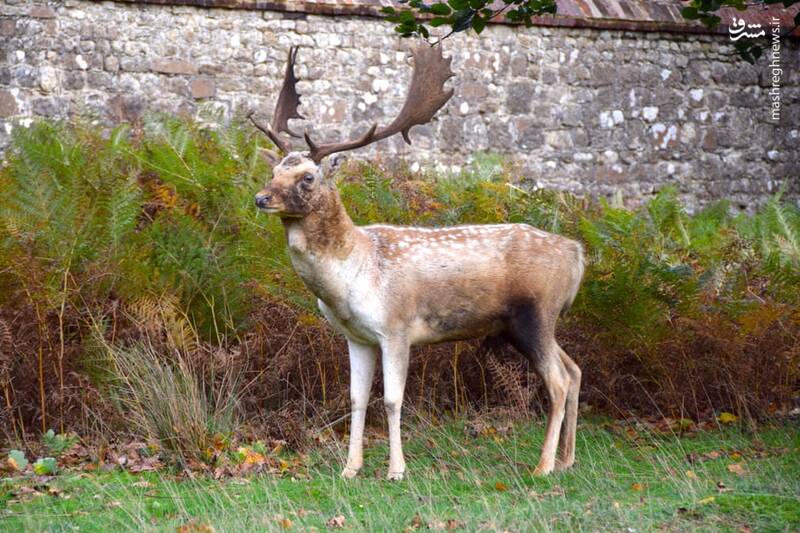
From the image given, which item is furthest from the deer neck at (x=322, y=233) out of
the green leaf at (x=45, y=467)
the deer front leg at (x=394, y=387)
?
the green leaf at (x=45, y=467)

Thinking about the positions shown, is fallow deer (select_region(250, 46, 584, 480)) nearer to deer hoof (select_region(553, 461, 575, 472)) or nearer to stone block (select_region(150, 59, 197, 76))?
deer hoof (select_region(553, 461, 575, 472))

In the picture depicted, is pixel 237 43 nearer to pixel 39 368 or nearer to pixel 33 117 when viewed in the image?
pixel 33 117

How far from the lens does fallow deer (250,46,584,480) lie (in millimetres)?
7703

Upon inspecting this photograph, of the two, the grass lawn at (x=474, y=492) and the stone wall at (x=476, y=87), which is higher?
the stone wall at (x=476, y=87)

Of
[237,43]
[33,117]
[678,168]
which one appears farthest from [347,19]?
[678,168]

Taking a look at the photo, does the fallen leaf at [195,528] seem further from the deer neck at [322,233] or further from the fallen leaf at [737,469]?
the fallen leaf at [737,469]

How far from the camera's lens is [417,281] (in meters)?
7.98

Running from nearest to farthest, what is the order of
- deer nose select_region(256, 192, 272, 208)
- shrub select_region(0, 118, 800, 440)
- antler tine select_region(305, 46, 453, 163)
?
deer nose select_region(256, 192, 272, 208), antler tine select_region(305, 46, 453, 163), shrub select_region(0, 118, 800, 440)

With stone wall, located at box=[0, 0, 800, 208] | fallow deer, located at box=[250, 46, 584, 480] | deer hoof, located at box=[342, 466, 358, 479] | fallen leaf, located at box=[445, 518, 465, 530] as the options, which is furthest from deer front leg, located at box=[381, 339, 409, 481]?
stone wall, located at box=[0, 0, 800, 208]

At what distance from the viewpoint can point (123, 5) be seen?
14086 mm

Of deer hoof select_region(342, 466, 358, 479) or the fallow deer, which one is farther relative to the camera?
deer hoof select_region(342, 466, 358, 479)

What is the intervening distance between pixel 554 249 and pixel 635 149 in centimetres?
870

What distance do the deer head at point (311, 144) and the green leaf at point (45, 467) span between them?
2365mm

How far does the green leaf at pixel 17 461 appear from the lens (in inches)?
318
